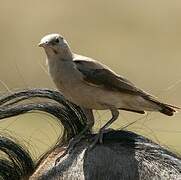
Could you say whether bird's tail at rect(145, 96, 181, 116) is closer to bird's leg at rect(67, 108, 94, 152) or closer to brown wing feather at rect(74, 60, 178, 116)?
brown wing feather at rect(74, 60, 178, 116)

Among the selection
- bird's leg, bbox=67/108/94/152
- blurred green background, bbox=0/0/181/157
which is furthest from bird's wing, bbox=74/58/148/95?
blurred green background, bbox=0/0/181/157

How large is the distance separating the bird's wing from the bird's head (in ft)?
0.48

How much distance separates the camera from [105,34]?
27.2 metres

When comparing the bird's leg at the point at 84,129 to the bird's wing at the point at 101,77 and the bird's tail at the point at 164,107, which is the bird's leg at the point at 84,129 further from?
the bird's tail at the point at 164,107

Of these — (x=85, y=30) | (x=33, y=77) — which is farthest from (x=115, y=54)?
(x=33, y=77)

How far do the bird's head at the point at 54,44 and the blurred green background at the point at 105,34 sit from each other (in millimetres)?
13786

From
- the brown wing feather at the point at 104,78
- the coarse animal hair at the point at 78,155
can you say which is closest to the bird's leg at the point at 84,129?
the coarse animal hair at the point at 78,155

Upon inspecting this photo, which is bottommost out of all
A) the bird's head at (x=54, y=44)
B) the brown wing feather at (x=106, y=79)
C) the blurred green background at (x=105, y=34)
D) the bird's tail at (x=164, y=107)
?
the blurred green background at (x=105, y=34)

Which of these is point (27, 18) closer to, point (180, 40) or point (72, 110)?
point (180, 40)

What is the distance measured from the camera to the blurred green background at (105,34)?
76.2 ft

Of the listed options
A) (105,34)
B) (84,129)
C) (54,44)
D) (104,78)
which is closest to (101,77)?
(104,78)

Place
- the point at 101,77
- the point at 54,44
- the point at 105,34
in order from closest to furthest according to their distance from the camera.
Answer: the point at 54,44 → the point at 101,77 → the point at 105,34

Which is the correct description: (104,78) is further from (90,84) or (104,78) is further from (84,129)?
(84,129)

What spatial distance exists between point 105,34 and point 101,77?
64.6 ft
